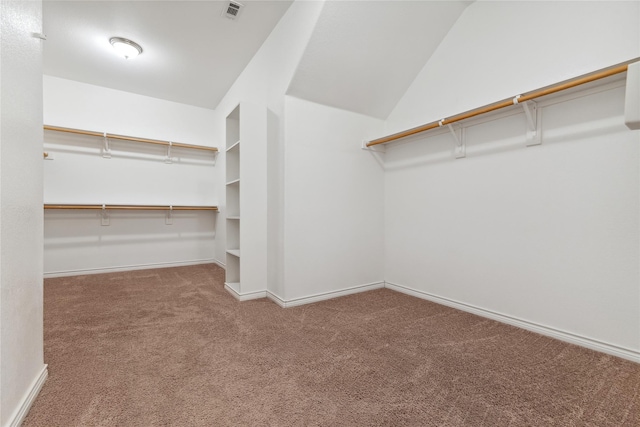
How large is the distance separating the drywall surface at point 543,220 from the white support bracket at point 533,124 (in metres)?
0.03

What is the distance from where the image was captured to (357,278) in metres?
2.87

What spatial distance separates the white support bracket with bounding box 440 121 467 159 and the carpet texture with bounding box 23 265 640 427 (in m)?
1.33

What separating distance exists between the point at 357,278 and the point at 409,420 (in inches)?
69.4

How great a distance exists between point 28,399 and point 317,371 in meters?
1.22

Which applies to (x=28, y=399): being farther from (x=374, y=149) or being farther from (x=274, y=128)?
(x=374, y=149)

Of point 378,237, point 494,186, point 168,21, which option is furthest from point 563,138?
point 168,21

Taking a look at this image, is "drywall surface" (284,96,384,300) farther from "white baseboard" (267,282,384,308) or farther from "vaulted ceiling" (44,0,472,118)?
"vaulted ceiling" (44,0,472,118)

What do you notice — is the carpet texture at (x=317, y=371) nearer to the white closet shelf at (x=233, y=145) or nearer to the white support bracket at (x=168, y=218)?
the white closet shelf at (x=233, y=145)

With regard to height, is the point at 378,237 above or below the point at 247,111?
below

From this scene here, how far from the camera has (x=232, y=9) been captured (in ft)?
8.11

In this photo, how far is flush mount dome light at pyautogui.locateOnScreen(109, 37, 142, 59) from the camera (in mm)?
2844

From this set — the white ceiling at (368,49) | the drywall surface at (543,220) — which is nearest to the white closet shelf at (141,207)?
the white ceiling at (368,49)

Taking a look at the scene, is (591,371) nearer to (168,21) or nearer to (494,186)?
(494,186)

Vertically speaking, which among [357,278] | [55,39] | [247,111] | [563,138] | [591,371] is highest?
[55,39]
